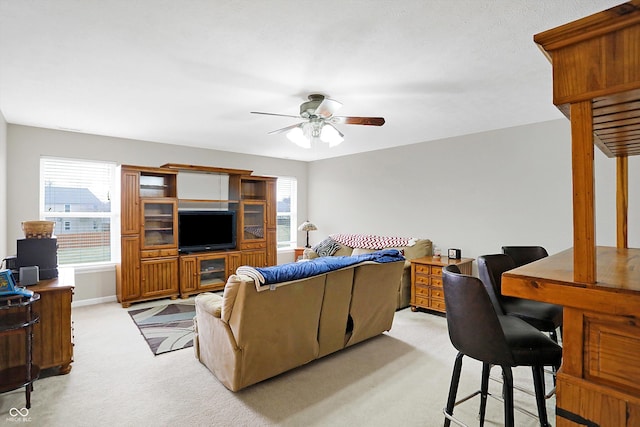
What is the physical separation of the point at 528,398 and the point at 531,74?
8.34ft

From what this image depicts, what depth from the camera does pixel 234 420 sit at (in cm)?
221

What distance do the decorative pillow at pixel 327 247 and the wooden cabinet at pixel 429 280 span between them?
1828 mm

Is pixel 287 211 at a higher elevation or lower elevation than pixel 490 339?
higher

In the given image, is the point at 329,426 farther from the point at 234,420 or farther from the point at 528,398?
the point at 528,398

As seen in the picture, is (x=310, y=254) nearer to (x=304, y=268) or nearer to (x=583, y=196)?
(x=304, y=268)

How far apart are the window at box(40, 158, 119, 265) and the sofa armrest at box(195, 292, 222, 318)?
10.1 feet

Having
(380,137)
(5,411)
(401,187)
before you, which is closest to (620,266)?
(5,411)

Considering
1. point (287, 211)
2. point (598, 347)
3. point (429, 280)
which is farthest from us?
point (287, 211)

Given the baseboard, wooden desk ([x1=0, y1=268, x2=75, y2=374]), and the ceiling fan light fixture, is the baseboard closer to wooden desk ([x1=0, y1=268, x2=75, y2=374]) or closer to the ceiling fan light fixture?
wooden desk ([x1=0, y1=268, x2=75, y2=374])

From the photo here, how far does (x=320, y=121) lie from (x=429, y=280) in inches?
104

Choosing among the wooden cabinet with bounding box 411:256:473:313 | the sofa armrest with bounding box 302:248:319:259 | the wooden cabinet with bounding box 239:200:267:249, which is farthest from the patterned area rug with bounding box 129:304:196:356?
the wooden cabinet with bounding box 411:256:473:313

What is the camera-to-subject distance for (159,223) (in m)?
5.16

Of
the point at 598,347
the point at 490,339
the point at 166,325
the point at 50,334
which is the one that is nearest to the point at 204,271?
the point at 166,325

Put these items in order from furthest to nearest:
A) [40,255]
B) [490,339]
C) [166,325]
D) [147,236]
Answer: [147,236], [166,325], [40,255], [490,339]
